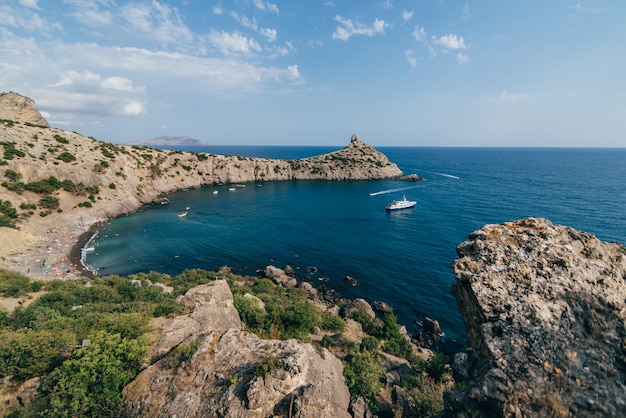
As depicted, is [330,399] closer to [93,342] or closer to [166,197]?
[93,342]

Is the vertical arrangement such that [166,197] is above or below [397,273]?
above

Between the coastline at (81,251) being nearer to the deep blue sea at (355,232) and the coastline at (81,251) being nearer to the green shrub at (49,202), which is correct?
the deep blue sea at (355,232)

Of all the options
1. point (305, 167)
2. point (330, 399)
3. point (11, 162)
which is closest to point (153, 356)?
point (330, 399)

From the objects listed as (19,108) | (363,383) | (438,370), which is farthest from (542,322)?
(19,108)

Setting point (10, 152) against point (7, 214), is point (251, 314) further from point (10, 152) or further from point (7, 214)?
point (10, 152)

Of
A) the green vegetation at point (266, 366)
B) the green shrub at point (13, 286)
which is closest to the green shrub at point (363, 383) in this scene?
the green vegetation at point (266, 366)

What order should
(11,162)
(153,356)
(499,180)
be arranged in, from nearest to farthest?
(153,356) → (11,162) → (499,180)

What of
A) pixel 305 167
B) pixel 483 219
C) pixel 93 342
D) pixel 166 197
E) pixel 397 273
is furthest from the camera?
pixel 305 167
